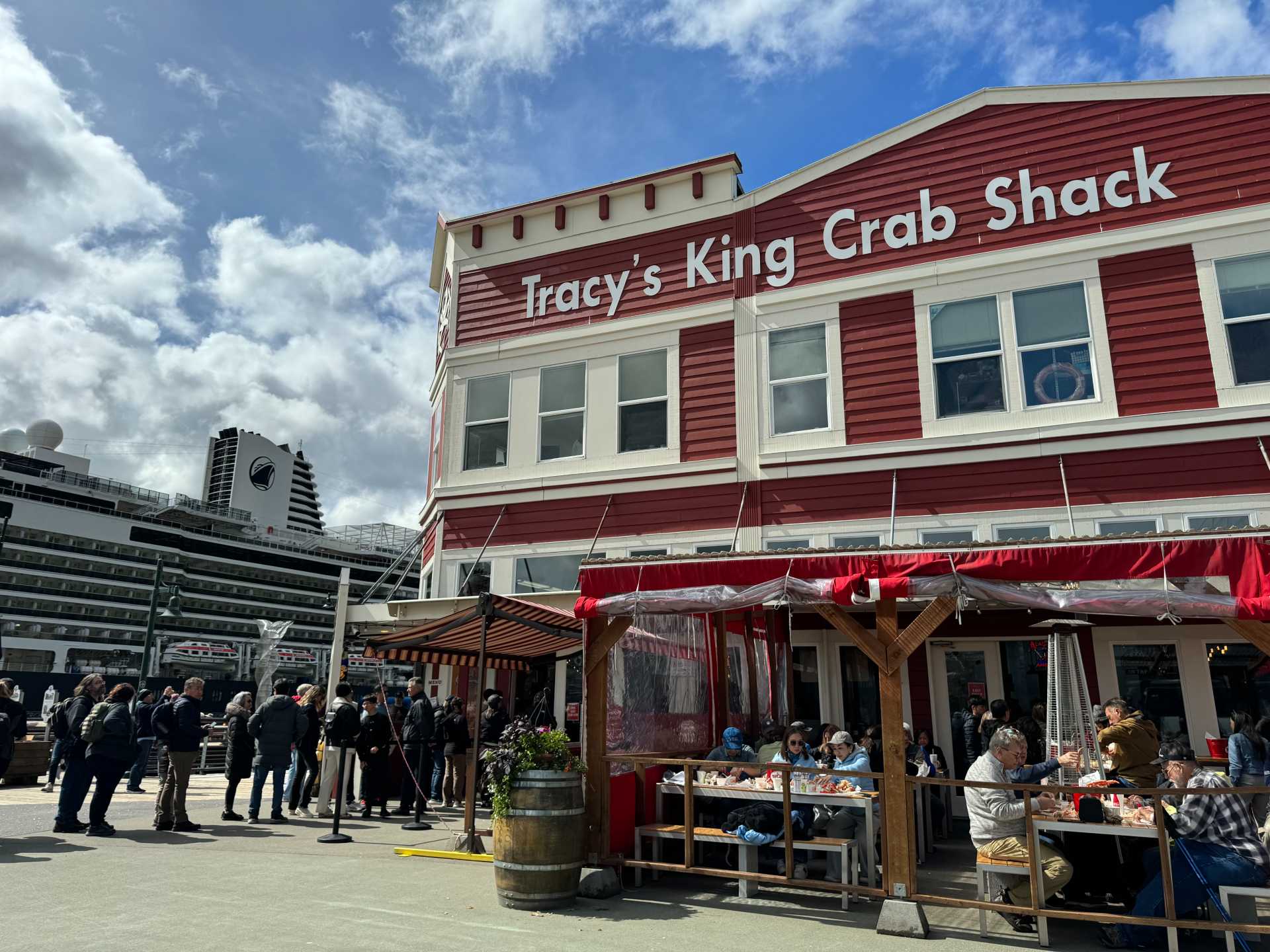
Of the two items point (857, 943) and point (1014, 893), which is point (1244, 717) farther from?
point (857, 943)

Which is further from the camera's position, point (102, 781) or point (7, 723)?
point (102, 781)

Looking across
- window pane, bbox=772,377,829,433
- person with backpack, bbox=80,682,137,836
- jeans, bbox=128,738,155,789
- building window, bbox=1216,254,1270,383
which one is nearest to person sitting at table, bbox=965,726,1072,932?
window pane, bbox=772,377,829,433

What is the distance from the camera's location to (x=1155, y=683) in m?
11.5

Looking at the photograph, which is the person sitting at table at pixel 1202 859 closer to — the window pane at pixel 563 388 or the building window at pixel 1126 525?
the building window at pixel 1126 525

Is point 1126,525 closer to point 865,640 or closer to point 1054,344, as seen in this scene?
point 1054,344

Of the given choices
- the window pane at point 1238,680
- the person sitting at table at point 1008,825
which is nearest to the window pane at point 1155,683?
the window pane at point 1238,680

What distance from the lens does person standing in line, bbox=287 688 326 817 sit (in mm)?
13000

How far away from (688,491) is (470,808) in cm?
603

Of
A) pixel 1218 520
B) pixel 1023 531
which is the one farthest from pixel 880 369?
pixel 1218 520

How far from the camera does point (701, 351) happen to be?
565 inches

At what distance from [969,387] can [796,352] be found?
2.71 m

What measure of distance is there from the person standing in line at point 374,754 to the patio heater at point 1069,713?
354 inches

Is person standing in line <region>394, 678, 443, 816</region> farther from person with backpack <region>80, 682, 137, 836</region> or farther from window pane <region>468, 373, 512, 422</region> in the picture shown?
window pane <region>468, 373, 512, 422</region>

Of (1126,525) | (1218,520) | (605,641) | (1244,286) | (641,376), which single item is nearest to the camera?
(605,641)
